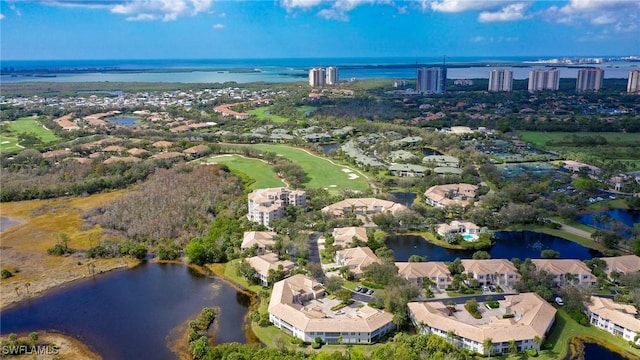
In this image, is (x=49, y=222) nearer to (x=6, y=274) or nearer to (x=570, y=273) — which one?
(x=6, y=274)

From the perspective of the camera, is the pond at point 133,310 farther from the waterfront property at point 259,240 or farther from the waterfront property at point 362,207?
the waterfront property at point 362,207

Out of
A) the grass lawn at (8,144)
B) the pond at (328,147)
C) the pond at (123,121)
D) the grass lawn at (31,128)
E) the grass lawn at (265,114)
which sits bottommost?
the pond at (328,147)

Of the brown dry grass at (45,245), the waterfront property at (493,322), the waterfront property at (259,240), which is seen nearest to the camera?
the waterfront property at (493,322)

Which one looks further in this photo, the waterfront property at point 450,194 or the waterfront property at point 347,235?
the waterfront property at point 450,194

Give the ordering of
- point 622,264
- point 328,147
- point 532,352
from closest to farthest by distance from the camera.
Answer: point 532,352
point 622,264
point 328,147

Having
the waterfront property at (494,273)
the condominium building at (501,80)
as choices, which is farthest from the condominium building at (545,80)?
the waterfront property at (494,273)

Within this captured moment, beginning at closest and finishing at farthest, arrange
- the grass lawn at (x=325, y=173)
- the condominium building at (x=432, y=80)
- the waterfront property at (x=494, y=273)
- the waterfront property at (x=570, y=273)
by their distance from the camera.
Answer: the waterfront property at (x=570, y=273) → the waterfront property at (x=494, y=273) → the grass lawn at (x=325, y=173) → the condominium building at (x=432, y=80)

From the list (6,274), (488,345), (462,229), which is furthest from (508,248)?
(6,274)
